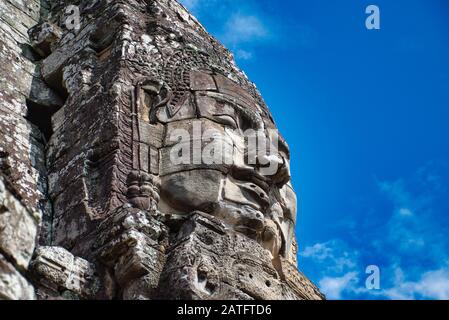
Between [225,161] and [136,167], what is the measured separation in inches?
30.3

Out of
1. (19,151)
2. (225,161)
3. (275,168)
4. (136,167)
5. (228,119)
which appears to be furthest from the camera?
(19,151)

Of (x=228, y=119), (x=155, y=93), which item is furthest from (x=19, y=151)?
(x=228, y=119)

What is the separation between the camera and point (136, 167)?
926cm

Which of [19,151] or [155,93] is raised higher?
[155,93]

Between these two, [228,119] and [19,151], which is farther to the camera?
[19,151]

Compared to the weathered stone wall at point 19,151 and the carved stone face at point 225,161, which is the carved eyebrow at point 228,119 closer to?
the carved stone face at point 225,161

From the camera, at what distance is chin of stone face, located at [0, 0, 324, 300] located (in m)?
8.08

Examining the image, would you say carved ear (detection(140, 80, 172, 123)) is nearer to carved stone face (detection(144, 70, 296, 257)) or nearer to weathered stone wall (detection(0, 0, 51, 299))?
carved stone face (detection(144, 70, 296, 257))

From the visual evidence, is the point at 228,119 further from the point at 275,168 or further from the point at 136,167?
the point at 136,167

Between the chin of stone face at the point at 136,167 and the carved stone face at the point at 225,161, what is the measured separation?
0.01 m

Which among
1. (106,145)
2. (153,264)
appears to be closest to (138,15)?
(106,145)

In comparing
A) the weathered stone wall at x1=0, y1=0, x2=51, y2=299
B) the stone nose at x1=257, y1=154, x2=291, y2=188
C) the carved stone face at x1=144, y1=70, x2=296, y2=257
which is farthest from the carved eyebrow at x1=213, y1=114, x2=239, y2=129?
the weathered stone wall at x1=0, y1=0, x2=51, y2=299

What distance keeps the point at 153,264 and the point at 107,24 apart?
3726 mm
